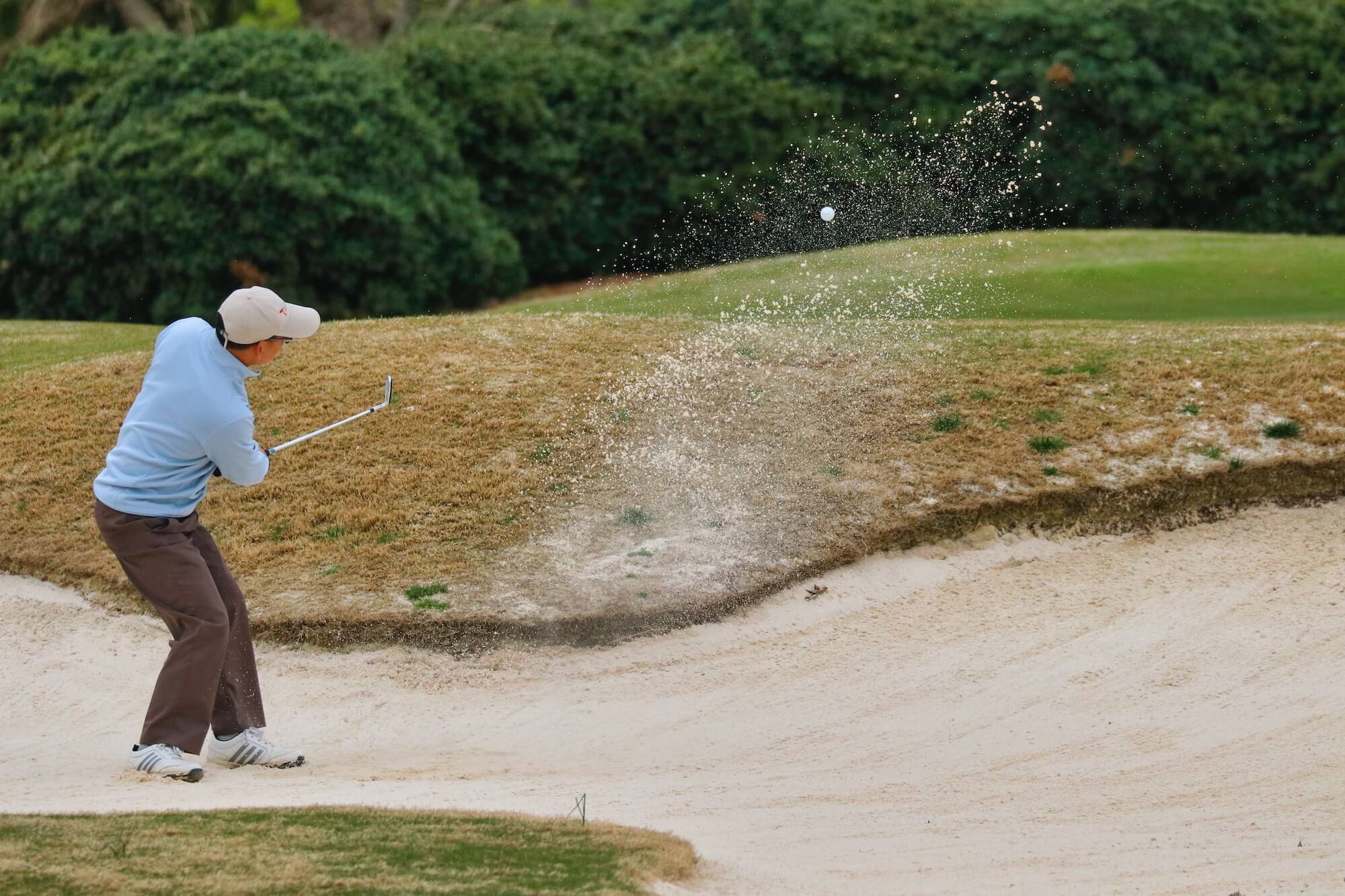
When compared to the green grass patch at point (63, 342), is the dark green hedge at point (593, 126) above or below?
above

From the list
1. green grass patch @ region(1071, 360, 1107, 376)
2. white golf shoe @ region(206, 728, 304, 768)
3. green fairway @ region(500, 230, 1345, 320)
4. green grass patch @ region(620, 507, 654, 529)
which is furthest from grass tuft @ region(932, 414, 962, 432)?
white golf shoe @ region(206, 728, 304, 768)

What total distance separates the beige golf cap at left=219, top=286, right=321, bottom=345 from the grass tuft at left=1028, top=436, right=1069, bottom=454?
5.07 metres

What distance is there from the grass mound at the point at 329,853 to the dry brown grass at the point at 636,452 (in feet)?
7.97

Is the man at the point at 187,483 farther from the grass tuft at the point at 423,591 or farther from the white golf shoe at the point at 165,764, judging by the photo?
the grass tuft at the point at 423,591

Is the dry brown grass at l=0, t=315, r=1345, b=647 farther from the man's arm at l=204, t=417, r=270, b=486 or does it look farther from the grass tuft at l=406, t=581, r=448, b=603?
the man's arm at l=204, t=417, r=270, b=486

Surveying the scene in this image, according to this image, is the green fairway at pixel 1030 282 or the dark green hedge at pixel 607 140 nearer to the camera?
the green fairway at pixel 1030 282

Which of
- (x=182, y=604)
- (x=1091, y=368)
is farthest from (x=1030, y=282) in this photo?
(x=182, y=604)

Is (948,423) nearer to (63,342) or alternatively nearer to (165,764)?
(165,764)

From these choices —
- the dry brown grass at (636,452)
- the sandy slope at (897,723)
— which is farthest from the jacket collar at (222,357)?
the dry brown grass at (636,452)

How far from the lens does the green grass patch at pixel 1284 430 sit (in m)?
9.84

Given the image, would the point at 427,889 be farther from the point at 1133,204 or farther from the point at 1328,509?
the point at 1133,204

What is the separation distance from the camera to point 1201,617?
855cm

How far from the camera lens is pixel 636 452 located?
10.0m

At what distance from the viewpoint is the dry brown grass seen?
8742 mm
